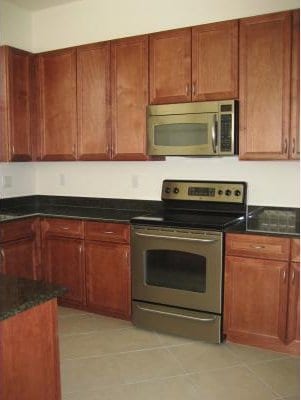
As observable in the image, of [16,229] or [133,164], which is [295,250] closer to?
[133,164]

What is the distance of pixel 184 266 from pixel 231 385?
875 mm

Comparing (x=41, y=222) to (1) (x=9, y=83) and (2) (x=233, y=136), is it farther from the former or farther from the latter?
(2) (x=233, y=136)

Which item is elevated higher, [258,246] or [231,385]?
[258,246]

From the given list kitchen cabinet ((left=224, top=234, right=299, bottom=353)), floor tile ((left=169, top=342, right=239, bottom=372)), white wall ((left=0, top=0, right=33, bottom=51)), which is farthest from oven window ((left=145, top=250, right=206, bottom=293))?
white wall ((left=0, top=0, right=33, bottom=51))

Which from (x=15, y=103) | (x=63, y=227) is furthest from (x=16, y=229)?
(x=15, y=103)

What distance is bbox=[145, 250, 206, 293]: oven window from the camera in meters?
3.06

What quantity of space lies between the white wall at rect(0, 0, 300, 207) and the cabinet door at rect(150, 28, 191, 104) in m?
→ 0.27

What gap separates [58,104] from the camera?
387 centimetres

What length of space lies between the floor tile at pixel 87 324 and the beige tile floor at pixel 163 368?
0.05ft

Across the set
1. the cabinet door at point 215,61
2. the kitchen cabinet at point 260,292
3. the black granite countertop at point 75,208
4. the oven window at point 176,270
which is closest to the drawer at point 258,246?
the kitchen cabinet at point 260,292

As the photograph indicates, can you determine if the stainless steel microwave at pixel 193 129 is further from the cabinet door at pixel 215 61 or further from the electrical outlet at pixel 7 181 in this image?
the electrical outlet at pixel 7 181

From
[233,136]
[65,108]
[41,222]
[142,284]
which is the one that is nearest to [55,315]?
[142,284]

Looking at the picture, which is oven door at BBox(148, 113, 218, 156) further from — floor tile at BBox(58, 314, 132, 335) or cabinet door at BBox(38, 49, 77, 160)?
floor tile at BBox(58, 314, 132, 335)

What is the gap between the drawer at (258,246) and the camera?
279 cm
